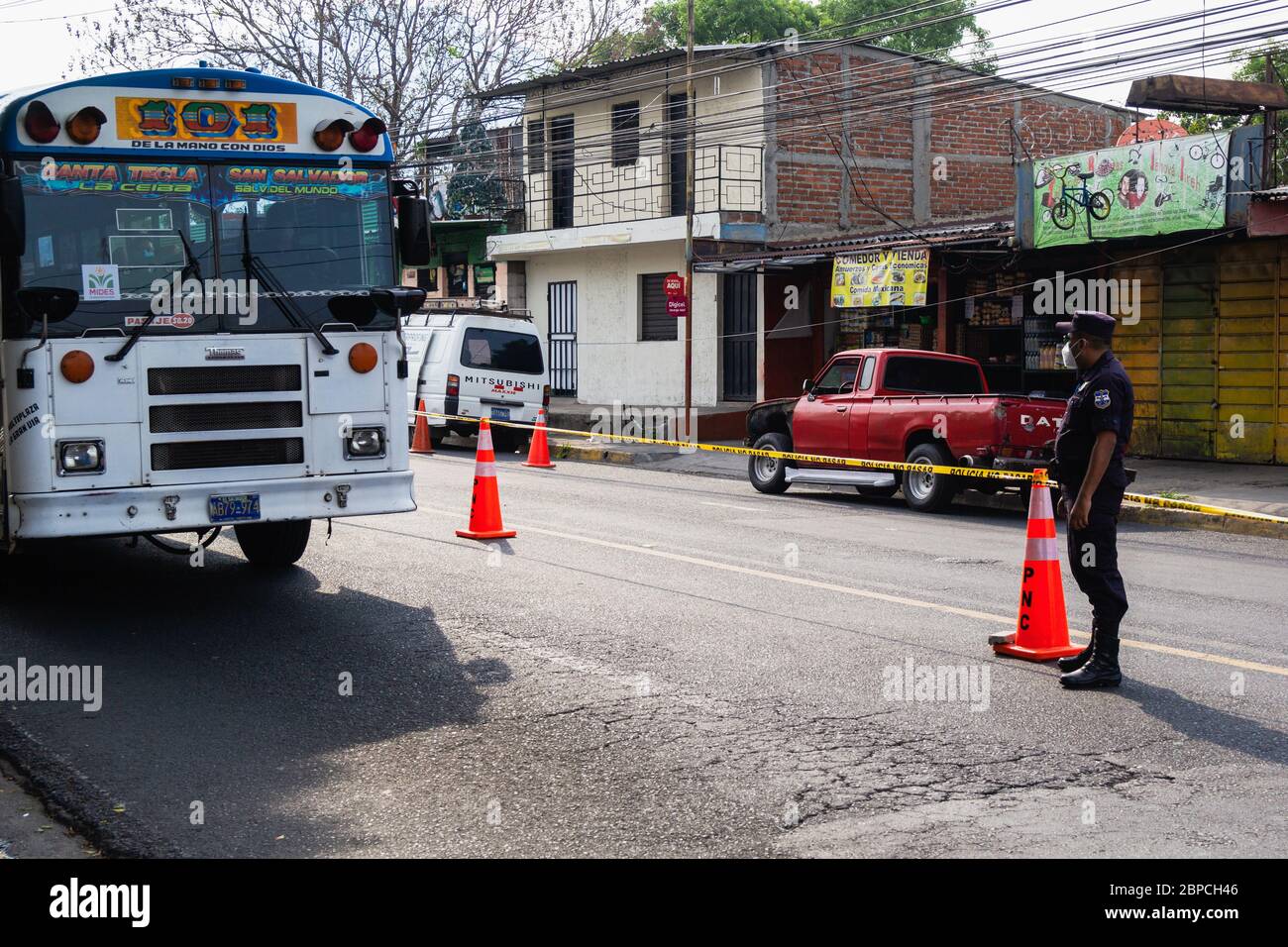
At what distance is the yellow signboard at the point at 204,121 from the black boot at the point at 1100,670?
18.8ft

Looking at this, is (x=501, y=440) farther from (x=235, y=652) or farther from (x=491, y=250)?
(x=235, y=652)

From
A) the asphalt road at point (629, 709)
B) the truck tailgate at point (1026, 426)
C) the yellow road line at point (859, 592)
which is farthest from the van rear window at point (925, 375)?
the yellow road line at point (859, 592)

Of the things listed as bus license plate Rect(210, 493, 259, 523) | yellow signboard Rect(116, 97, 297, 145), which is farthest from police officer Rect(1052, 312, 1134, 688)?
yellow signboard Rect(116, 97, 297, 145)

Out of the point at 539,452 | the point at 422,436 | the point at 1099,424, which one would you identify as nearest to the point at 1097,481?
the point at 1099,424

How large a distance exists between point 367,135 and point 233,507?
8.41ft

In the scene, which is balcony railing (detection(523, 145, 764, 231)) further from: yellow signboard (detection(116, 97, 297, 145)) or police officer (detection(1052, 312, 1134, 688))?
police officer (detection(1052, 312, 1134, 688))

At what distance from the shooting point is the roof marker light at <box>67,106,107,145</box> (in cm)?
839

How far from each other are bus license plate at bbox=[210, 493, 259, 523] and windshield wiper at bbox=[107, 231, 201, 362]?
3.28 feet

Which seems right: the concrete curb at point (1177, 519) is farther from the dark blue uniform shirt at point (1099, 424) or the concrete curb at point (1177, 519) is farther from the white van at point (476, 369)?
the white van at point (476, 369)

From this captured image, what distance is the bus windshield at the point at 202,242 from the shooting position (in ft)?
27.6

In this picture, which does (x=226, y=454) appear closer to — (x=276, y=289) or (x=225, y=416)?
(x=225, y=416)

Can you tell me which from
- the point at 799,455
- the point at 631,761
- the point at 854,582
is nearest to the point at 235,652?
the point at 631,761

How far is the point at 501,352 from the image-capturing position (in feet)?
80.7

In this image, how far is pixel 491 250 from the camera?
33.6 meters
